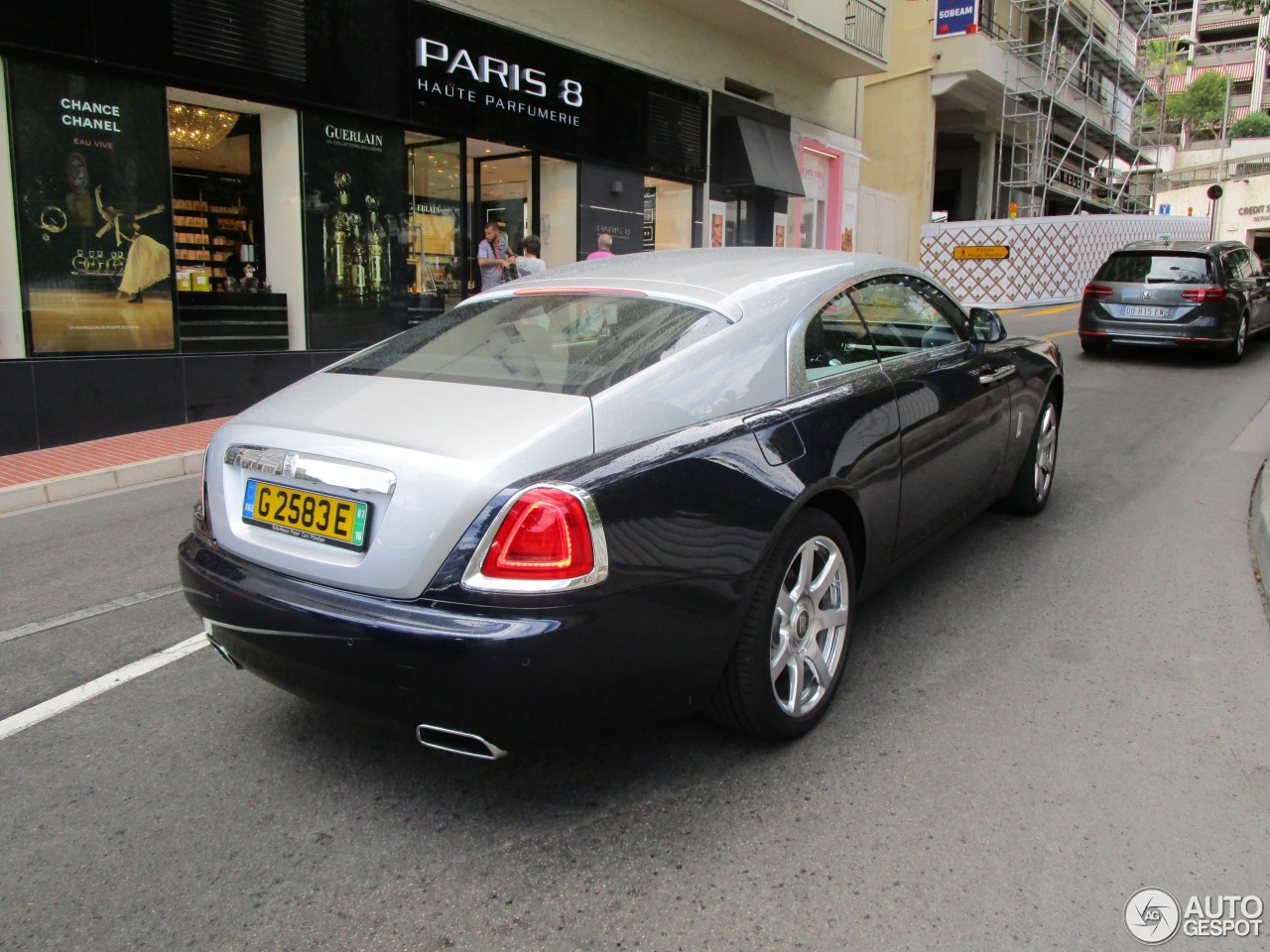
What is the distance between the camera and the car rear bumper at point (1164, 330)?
1230 cm

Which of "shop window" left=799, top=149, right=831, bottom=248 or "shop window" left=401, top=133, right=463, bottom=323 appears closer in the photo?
"shop window" left=401, top=133, right=463, bottom=323

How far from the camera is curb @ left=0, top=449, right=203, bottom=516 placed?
6.75 meters

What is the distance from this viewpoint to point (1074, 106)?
101 ft

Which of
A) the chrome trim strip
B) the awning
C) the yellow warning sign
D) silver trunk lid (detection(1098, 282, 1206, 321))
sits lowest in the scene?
the chrome trim strip

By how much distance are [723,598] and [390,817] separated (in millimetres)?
1111

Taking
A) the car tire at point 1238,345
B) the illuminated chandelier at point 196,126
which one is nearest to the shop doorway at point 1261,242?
the car tire at point 1238,345

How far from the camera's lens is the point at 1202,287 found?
1226 cm

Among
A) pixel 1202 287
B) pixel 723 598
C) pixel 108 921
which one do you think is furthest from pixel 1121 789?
pixel 1202 287

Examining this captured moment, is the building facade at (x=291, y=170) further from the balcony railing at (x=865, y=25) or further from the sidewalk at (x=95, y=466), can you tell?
the balcony railing at (x=865, y=25)

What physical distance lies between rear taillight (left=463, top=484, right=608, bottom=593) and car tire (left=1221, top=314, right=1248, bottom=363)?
12822 millimetres

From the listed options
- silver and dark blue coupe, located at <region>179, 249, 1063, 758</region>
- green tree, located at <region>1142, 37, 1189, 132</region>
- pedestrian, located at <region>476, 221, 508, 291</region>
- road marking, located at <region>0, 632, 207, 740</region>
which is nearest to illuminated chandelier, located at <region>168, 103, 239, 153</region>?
pedestrian, located at <region>476, 221, 508, 291</region>

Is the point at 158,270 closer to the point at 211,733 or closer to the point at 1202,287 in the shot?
the point at 211,733

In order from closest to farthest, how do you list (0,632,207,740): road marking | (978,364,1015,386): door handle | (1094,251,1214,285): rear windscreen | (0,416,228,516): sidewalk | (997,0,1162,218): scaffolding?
(0,632,207,740): road marking, (978,364,1015,386): door handle, (0,416,228,516): sidewalk, (1094,251,1214,285): rear windscreen, (997,0,1162,218): scaffolding

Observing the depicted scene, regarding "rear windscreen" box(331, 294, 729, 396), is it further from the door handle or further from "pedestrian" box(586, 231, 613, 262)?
"pedestrian" box(586, 231, 613, 262)
